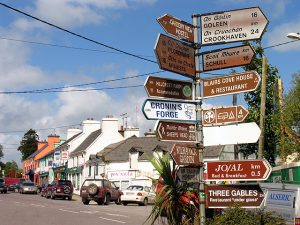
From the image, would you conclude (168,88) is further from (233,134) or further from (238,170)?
(238,170)

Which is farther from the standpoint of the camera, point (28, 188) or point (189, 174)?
point (28, 188)

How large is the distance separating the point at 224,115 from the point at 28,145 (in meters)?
122

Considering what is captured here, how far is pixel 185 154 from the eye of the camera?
332 inches

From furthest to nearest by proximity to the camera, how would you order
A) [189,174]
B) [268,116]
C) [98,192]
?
[98,192] → [268,116] → [189,174]

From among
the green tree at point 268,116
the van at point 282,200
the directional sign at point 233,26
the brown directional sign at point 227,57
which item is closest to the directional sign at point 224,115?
the brown directional sign at point 227,57

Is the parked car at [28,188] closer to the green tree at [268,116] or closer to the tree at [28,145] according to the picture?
the green tree at [268,116]

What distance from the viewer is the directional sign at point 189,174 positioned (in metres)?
8.73

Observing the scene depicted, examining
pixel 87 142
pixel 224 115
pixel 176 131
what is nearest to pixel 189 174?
pixel 176 131

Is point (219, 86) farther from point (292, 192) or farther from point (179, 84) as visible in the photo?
point (292, 192)

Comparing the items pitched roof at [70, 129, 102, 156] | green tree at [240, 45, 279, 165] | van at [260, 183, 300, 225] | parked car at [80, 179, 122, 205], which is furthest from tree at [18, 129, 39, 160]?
van at [260, 183, 300, 225]

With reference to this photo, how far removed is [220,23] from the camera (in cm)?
886

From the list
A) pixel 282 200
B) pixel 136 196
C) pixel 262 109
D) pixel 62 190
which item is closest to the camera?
pixel 282 200

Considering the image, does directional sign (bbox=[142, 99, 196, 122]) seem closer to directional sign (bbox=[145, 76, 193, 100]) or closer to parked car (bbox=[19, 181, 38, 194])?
directional sign (bbox=[145, 76, 193, 100])

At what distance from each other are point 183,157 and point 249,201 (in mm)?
1435
